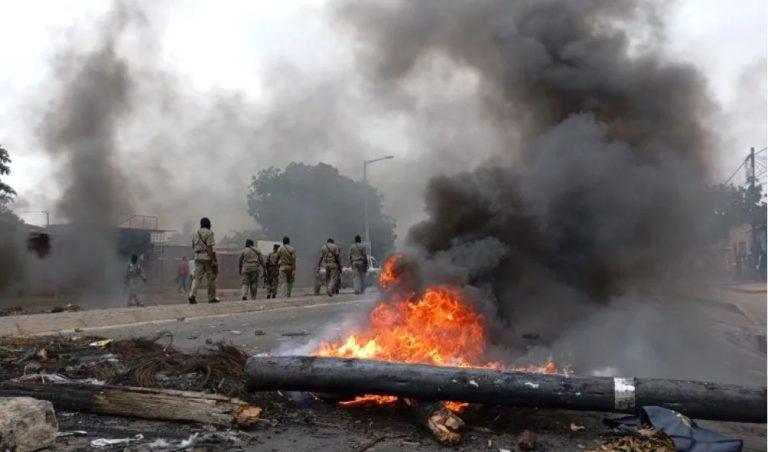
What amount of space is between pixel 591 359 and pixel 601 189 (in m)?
2.10

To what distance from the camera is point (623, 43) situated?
866cm

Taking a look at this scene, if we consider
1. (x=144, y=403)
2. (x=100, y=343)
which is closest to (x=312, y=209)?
(x=100, y=343)

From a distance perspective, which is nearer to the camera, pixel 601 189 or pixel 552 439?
pixel 552 439

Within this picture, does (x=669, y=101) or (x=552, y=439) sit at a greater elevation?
(x=669, y=101)

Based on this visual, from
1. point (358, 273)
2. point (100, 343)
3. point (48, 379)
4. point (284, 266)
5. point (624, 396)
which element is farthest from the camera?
point (358, 273)

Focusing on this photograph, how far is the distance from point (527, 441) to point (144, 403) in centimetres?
277

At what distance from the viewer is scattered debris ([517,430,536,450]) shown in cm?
398

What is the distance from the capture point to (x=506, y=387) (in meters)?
4.24

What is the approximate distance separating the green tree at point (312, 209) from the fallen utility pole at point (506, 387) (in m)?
36.8

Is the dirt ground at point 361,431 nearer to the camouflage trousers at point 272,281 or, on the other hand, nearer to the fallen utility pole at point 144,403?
the fallen utility pole at point 144,403

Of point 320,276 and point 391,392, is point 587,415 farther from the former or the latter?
point 320,276

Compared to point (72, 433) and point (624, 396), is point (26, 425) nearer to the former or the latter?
point (72, 433)

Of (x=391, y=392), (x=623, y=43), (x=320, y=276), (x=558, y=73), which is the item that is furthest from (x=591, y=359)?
(x=320, y=276)

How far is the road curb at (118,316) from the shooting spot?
8320 millimetres
